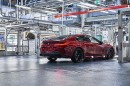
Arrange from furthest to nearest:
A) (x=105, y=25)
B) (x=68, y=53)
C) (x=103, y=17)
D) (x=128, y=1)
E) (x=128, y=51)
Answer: (x=105, y=25)
(x=103, y=17)
(x=128, y=1)
(x=128, y=51)
(x=68, y=53)

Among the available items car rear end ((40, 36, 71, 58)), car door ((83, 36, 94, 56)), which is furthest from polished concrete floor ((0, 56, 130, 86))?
car door ((83, 36, 94, 56))

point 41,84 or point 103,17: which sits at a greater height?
point 103,17

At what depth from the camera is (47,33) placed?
74.7 ft

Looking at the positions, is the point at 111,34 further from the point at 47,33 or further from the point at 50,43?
the point at 50,43

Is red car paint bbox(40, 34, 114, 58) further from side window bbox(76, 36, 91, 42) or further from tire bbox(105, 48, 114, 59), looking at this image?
tire bbox(105, 48, 114, 59)

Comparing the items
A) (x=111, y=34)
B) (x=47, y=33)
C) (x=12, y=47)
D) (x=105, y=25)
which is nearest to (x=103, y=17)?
(x=111, y=34)

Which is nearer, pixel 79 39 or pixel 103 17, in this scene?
pixel 79 39

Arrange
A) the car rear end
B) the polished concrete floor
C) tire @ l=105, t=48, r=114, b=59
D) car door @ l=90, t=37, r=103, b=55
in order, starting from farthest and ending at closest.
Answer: tire @ l=105, t=48, r=114, b=59 → car door @ l=90, t=37, r=103, b=55 → the car rear end → the polished concrete floor

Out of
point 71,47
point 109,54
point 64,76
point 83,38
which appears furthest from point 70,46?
point 64,76

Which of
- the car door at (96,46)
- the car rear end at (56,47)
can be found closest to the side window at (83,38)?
the car door at (96,46)

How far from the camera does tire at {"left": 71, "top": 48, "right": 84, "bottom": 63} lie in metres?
12.2

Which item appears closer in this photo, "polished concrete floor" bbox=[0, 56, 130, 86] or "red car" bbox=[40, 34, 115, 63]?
"polished concrete floor" bbox=[0, 56, 130, 86]

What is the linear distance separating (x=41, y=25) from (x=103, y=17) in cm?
631

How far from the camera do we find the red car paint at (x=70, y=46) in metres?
12.0
